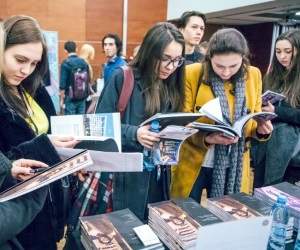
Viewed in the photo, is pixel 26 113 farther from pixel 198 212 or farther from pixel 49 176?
pixel 198 212

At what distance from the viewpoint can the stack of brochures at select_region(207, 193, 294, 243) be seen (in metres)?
1.15

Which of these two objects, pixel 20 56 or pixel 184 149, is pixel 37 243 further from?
pixel 184 149

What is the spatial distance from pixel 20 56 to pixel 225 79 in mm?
927

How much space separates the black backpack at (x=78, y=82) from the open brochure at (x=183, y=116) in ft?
11.1

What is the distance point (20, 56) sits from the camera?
1.28m

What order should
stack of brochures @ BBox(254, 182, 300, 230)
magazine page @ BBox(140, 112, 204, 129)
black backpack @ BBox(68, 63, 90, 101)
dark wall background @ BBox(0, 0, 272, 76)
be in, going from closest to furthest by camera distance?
stack of brochures @ BBox(254, 182, 300, 230)
magazine page @ BBox(140, 112, 204, 129)
black backpack @ BBox(68, 63, 90, 101)
dark wall background @ BBox(0, 0, 272, 76)

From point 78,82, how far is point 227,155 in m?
3.29

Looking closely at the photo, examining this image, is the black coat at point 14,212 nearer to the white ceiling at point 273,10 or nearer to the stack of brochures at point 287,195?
the stack of brochures at point 287,195

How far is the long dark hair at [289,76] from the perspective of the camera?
2.03m

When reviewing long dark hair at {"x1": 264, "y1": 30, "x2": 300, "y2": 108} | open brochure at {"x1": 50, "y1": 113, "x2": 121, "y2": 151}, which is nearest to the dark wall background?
long dark hair at {"x1": 264, "y1": 30, "x2": 300, "y2": 108}

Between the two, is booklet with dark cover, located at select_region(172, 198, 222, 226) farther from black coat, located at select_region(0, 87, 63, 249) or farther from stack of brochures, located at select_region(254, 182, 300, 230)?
black coat, located at select_region(0, 87, 63, 249)

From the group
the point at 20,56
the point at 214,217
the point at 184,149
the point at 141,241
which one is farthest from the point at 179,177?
the point at 20,56

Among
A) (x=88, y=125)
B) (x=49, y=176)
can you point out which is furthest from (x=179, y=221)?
(x=88, y=125)

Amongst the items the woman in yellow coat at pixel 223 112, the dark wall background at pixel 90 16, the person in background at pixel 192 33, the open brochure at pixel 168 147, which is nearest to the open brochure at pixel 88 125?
the open brochure at pixel 168 147
